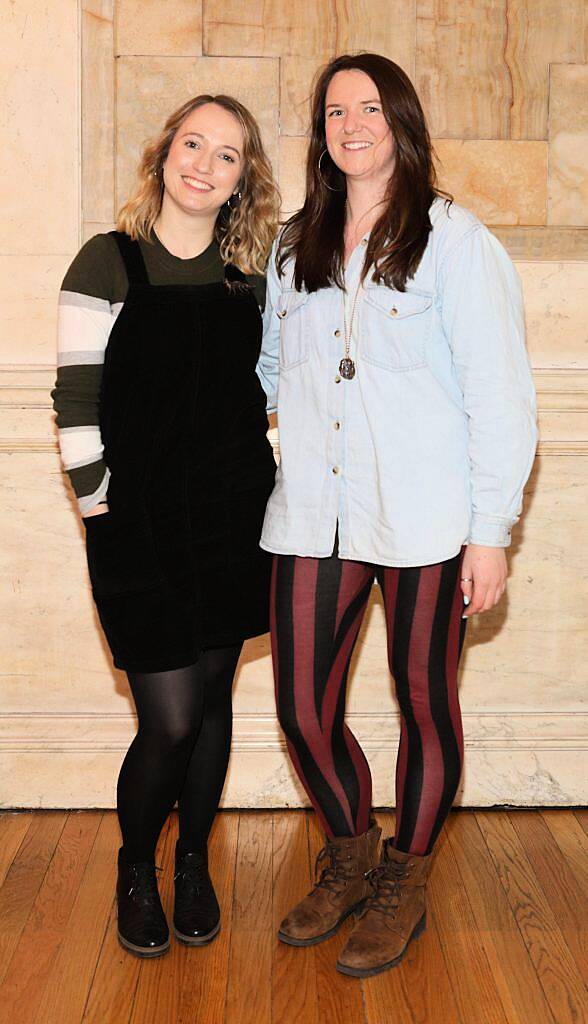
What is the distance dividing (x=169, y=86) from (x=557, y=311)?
120 cm

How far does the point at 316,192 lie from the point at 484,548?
2.61 feet

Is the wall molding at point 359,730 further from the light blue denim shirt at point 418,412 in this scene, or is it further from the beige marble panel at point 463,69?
the beige marble panel at point 463,69

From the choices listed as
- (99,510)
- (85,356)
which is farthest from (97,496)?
(85,356)

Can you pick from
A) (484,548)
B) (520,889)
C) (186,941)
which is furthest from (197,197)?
(520,889)

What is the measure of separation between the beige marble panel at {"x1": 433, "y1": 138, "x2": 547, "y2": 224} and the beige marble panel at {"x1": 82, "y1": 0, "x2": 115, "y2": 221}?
0.87 meters

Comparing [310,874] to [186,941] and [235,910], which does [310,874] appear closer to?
[235,910]

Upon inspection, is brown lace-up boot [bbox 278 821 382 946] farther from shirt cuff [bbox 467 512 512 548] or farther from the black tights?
shirt cuff [bbox 467 512 512 548]

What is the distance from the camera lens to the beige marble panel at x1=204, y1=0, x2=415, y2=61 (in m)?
2.97

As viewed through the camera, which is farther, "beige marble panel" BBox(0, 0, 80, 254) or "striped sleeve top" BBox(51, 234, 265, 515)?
"beige marble panel" BBox(0, 0, 80, 254)

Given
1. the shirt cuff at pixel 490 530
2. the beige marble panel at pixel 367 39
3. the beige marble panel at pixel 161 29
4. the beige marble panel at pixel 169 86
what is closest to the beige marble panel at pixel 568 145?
the beige marble panel at pixel 367 39

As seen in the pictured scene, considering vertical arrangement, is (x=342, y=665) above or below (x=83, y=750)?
above

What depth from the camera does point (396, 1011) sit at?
2121 millimetres

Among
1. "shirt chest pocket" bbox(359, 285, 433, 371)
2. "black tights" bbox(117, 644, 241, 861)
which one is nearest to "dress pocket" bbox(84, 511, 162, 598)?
"black tights" bbox(117, 644, 241, 861)

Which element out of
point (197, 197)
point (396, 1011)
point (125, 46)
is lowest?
point (396, 1011)
